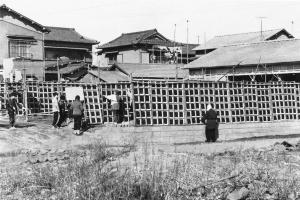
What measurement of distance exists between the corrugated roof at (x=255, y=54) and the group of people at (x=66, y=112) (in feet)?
42.3

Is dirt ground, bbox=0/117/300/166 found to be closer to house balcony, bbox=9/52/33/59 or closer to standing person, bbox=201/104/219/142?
standing person, bbox=201/104/219/142

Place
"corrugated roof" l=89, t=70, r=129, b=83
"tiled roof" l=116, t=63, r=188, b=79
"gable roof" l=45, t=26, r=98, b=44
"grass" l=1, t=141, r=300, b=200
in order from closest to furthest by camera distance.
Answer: "grass" l=1, t=141, r=300, b=200 < "corrugated roof" l=89, t=70, r=129, b=83 < "tiled roof" l=116, t=63, r=188, b=79 < "gable roof" l=45, t=26, r=98, b=44

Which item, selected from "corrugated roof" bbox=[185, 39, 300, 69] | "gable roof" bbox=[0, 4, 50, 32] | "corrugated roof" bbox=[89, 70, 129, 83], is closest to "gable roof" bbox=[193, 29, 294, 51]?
"corrugated roof" bbox=[185, 39, 300, 69]

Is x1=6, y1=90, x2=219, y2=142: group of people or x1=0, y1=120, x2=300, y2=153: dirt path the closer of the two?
x1=0, y1=120, x2=300, y2=153: dirt path

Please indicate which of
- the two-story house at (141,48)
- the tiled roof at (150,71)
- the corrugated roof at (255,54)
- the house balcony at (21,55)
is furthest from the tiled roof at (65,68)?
the two-story house at (141,48)

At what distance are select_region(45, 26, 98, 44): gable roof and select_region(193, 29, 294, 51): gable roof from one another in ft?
35.5

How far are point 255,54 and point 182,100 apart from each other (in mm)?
13094

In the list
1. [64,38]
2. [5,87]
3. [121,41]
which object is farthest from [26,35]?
[5,87]

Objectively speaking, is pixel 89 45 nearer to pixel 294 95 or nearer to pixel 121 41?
pixel 121 41

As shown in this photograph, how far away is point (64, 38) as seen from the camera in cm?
4178

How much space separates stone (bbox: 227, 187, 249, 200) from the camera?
7.54 meters

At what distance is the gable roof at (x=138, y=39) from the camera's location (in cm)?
4244

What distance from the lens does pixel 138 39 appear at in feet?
140

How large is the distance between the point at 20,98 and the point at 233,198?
1348 centimetres
